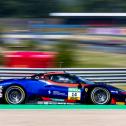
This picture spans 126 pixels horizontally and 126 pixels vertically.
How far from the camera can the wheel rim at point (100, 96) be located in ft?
25.1

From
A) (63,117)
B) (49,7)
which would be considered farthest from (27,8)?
(63,117)

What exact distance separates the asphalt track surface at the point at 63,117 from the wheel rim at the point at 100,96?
1.69 feet

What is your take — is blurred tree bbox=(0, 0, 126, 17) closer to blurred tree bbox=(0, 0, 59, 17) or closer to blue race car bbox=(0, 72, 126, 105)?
blurred tree bbox=(0, 0, 59, 17)

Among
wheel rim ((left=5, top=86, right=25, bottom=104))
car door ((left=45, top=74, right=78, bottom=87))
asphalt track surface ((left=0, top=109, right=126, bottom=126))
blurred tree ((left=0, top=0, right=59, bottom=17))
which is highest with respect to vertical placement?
blurred tree ((left=0, top=0, right=59, bottom=17))

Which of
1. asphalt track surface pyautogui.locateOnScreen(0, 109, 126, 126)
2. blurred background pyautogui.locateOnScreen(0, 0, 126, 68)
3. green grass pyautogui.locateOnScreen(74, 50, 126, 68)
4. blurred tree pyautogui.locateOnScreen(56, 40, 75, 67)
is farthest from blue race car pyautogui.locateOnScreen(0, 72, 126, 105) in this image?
green grass pyautogui.locateOnScreen(74, 50, 126, 68)

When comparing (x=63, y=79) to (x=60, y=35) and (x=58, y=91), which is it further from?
(x=60, y=35)

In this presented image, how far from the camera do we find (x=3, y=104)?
7621 mm

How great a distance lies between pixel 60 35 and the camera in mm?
Result: 29297

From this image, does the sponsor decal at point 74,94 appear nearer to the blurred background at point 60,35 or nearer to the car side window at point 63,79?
the car side window at point 63,79

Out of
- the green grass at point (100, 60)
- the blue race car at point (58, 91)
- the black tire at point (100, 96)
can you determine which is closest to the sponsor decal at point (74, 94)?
the blue race car at point (58, 91)

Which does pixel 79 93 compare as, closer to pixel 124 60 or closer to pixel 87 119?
pixel 87 119

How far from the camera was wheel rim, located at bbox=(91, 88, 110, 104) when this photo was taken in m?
7.64

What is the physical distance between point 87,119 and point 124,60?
38.7ft

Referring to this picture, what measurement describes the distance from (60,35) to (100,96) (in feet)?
71.5
